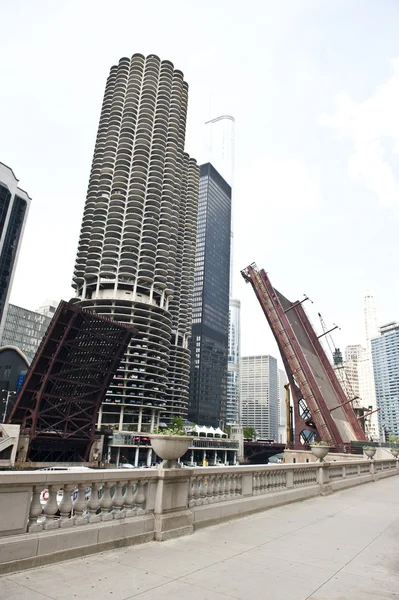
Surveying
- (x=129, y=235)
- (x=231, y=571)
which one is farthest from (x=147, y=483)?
(x=129, y=235)

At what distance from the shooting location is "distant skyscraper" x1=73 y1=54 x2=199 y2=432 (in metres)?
101

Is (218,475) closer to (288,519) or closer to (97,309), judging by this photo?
(288,519)

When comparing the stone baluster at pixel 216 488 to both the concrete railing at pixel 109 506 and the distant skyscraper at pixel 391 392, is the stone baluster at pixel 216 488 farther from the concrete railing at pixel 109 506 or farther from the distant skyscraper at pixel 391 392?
the distant skyscraper at pixel 391 392

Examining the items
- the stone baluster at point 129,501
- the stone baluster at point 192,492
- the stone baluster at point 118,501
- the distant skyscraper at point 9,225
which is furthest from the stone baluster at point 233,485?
the distant skyscraper at point 9,225

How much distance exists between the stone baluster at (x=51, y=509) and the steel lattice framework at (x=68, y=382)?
55.3 meters

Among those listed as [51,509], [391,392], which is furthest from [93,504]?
[391,392]

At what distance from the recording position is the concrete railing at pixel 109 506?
5.32m

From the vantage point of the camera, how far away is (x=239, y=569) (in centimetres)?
587

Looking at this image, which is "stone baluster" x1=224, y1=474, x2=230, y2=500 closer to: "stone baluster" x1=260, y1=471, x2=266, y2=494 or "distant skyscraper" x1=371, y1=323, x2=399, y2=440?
"stone baluster" x1=260, y1=471, x2=266, y2=494

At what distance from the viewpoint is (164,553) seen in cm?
655

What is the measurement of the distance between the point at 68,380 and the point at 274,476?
192ft

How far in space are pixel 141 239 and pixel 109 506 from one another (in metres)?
110

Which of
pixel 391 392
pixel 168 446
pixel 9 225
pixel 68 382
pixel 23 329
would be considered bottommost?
pixel 168 446

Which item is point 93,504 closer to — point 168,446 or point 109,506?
point 109,506
